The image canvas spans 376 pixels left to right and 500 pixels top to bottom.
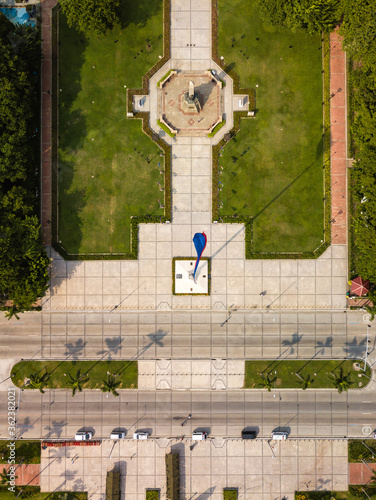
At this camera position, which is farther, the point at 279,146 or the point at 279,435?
the point at 279,146

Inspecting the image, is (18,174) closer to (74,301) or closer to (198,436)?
(74,301)

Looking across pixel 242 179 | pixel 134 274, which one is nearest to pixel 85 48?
pixel 242 179

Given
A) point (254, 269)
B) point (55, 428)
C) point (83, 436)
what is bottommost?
point (83, 436)

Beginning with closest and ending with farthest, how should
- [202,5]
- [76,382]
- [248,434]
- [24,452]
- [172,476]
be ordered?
1. [76,382]
2. [172,476]
3. [248,434]
4. [202,5]
5. [24,452]

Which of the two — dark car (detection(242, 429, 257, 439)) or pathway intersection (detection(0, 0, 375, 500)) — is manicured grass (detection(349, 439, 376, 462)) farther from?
dark car (detection(242, 429, 257, 439))

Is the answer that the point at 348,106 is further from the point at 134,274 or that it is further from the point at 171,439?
the point at 171,439

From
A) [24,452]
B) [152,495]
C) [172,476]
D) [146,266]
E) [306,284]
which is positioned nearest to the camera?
[172,476]

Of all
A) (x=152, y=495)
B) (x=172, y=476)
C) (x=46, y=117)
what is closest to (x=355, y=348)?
(x=172, y=476)

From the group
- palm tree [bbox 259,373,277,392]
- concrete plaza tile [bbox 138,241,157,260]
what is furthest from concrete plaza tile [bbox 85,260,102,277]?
palm tree [bbox 259,373,277,392]
